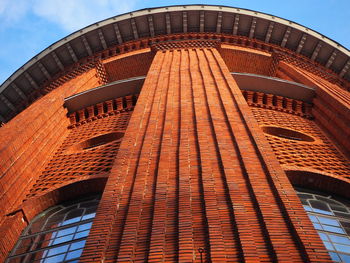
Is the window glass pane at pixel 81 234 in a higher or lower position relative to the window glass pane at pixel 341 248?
higher

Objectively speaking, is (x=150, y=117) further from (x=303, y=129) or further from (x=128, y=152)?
(x=303, y=129)

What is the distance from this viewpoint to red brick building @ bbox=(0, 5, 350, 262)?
4.36 m

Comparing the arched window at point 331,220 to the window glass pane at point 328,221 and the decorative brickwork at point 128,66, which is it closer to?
the window glass pane at point 328,221

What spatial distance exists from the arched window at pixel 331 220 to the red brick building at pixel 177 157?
30 millimetres

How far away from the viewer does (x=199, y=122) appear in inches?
275

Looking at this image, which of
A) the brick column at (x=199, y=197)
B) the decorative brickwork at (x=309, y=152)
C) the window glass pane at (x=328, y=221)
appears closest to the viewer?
the brick column at (x=199, y=197)

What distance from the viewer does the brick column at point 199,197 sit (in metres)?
4.08

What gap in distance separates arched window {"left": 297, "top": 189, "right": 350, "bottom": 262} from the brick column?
50.0 inches

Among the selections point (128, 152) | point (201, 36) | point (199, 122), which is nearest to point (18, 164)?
point (128, 152)

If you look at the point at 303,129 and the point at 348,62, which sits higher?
the point at 348,62

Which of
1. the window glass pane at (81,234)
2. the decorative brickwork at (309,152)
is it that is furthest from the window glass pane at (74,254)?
the decorative brickwork at (309,152)

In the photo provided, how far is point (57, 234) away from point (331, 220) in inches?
173

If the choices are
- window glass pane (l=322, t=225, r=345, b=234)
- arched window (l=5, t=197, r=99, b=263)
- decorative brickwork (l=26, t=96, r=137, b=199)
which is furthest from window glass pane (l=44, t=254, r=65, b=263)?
window glass pane (l=322, t=225, r=345, b=234)

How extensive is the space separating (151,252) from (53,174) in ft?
16.2
